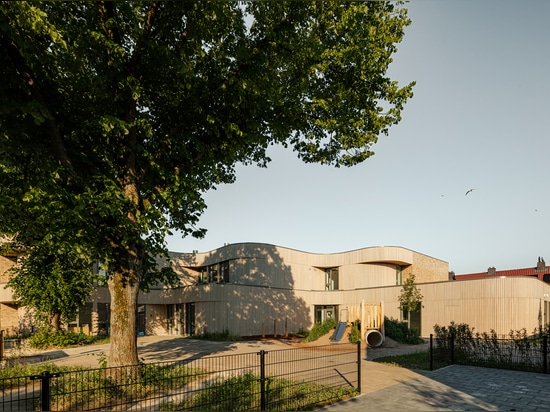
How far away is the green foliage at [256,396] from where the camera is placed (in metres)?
8.73

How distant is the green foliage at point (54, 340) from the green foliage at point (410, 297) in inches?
860

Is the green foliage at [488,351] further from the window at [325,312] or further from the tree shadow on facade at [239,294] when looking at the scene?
the window at [325,312]

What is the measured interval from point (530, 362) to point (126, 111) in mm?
16909

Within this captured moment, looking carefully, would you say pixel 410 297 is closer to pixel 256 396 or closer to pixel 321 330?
pixel 321 330

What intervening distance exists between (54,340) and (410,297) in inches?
937

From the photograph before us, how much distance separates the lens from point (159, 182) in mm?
12734

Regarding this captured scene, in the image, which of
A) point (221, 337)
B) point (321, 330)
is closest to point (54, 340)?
point (221, 337)

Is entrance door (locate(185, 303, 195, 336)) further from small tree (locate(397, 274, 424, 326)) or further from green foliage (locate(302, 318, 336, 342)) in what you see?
small tree (locate(397, 274, 424, 326))

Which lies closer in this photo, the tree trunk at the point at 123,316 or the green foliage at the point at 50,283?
the tree trunk at the point at 123,316

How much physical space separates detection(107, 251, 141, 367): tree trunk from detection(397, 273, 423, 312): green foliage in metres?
22.2

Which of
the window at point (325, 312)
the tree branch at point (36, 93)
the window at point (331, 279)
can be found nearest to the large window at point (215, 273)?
the window at point (325, 312)

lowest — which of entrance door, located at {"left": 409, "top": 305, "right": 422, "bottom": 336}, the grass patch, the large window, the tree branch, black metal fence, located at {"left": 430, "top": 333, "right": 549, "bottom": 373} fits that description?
entrance door, located at {"left": 409, "top": 305, "right": 422, "bottom": 336}

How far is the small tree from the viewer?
28.4 metres

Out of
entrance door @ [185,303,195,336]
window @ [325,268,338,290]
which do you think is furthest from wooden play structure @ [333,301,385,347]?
window @ [325,268,338,290]
